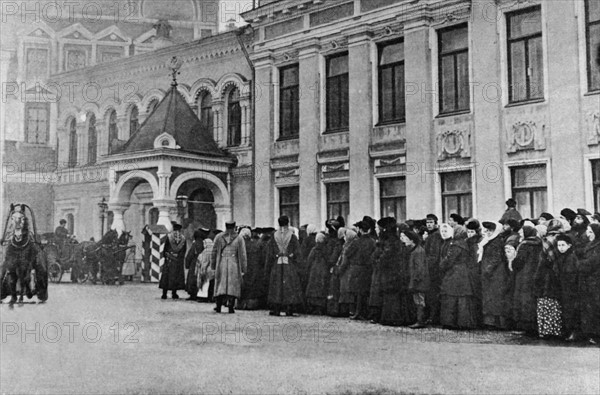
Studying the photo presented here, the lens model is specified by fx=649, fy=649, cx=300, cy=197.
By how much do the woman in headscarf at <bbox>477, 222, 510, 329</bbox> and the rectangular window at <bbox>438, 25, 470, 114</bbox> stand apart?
3460 millimetres

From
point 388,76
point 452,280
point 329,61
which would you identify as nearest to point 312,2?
point 329,61

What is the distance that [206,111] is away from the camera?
15156 mm

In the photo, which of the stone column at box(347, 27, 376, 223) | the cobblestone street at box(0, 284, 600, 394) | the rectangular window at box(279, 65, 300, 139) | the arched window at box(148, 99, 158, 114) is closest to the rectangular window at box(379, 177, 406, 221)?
the stone column at box(347, 27, 376, 223)

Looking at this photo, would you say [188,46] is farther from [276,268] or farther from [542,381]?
[542,381]

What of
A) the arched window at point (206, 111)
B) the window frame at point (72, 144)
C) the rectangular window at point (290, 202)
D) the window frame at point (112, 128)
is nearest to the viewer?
the window frame at point (72, 144)

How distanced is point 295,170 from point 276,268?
420 centimetres

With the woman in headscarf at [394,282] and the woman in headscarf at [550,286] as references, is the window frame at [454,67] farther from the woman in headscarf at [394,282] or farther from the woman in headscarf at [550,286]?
the woman in headscarf at [550,286]

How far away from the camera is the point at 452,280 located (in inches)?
332

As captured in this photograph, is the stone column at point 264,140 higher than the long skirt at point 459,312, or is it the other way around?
the stone column at point 264,140

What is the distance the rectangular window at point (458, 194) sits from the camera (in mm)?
11078

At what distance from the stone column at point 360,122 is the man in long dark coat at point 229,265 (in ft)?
11.4

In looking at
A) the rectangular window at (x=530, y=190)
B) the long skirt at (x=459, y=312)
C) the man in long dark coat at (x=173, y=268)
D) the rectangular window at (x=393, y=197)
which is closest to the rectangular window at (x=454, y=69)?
the rectangular window at (x=530, y=190)

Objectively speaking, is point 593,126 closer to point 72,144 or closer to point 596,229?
point 596,229

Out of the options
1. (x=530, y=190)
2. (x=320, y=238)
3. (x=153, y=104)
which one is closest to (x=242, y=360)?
(x=320, y=238)
